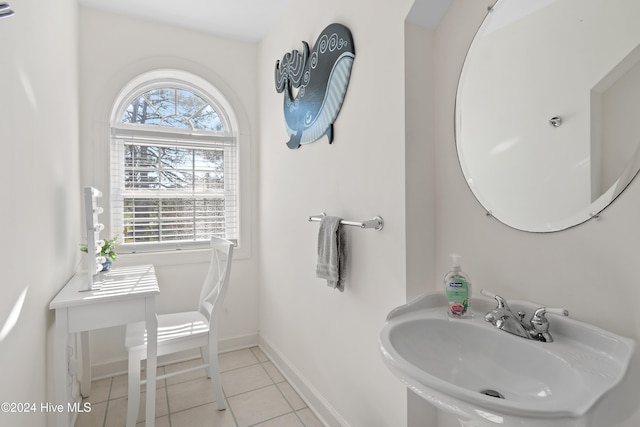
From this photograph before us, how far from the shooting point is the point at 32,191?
1309mm

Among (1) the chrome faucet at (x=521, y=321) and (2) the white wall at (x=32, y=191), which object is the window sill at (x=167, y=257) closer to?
(2) the white wall at (x=32, y=191)

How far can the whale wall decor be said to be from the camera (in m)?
1.57

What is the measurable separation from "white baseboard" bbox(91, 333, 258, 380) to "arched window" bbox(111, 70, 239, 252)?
84 cm

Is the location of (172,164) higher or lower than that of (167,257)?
higher

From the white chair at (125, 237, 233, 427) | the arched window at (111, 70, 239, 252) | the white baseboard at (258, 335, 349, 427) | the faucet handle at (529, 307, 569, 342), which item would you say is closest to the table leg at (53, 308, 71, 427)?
the white chair at (125, 237, 233, 427)

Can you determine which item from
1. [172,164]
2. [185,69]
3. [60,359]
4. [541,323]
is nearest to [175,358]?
[60,359]

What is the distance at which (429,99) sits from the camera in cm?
128

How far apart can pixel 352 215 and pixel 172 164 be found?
1796 mm

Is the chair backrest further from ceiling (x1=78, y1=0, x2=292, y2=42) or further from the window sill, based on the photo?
ceiling (x1=78, y1=0, x2=292, y2=42)

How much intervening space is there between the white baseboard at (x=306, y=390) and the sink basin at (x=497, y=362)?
2.92 ft

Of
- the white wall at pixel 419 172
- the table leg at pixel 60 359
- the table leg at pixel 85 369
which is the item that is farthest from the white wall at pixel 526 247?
the table leg at pixel 85 369

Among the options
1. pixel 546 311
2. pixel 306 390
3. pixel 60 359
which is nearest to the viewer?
pixel 546 311

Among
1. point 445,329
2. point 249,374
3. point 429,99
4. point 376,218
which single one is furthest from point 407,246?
point 249,374

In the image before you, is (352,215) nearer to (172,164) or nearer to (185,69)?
(172,164)
